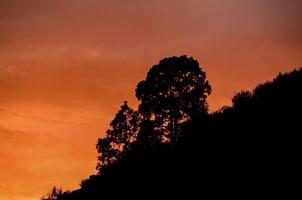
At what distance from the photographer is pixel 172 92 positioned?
2975 centimetres

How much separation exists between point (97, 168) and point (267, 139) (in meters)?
24.4

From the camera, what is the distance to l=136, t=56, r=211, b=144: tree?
28.7 metres

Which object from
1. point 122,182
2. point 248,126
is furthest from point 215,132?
point 122,182

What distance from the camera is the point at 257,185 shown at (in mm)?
7914

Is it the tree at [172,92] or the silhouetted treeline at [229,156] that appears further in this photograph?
the tree at [172,92]

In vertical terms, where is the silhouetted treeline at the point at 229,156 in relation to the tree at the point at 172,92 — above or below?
below

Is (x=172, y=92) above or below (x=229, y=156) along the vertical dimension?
above

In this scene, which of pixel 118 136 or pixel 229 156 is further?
pixel 118 136

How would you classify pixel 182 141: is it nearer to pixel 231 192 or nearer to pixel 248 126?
pixel 248 126

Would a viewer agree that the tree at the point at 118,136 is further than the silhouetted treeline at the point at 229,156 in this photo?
Yes

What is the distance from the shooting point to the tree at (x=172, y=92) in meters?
28.7

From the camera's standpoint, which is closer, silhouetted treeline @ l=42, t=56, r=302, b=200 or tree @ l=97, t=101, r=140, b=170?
silhouetted treeline @ l=42, t=56, r=302, b=200

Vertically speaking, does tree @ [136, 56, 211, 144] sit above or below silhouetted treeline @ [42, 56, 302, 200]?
above

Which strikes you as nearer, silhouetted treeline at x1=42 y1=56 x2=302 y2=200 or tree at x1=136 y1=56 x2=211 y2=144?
→ silhouetted treeline at x1=42 y1=56 x2=302 y2=200
